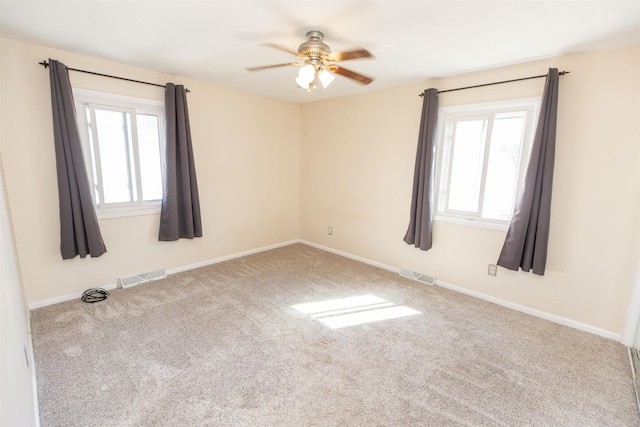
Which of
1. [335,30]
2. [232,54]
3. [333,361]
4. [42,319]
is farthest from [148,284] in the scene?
[335,30]

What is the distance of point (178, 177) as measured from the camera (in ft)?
11.7

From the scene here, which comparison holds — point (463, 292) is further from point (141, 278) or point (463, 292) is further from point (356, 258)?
point (141, 278)

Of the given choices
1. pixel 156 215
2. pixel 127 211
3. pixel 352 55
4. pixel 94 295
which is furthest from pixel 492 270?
pixel 94 295

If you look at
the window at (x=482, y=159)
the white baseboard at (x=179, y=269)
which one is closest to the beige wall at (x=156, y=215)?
the white baseboard at (x=179, y=269)

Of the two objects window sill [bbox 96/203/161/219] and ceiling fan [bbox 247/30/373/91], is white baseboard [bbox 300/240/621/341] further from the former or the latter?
window sill [bbox 96/203/161/219]

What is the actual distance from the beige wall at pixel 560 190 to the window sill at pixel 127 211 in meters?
2.67

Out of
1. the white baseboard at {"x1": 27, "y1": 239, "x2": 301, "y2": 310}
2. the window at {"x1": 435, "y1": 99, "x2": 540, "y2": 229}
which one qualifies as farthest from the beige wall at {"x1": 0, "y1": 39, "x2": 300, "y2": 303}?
the window at {"x1": 435, "y1": 99, "x2": 540, "y2": 229}

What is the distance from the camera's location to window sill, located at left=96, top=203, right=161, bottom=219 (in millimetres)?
3183

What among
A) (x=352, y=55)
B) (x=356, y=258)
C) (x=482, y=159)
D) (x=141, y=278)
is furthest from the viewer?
(x=356, y=258)

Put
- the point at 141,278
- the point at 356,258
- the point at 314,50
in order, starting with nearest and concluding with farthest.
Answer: the point at 314,50 < the point at 141,278 < the point at 356,258

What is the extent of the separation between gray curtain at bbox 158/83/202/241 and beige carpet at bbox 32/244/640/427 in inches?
31.6

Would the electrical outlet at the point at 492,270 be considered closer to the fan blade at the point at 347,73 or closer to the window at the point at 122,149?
the fan blade at the point at 347,73

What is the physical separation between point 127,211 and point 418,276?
3.58m

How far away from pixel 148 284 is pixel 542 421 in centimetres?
376
